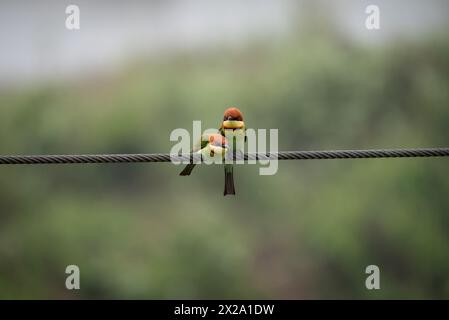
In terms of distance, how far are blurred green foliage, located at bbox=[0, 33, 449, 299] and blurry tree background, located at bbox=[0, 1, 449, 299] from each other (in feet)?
0.13

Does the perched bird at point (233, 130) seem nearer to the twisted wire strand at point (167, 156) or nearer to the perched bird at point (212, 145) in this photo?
the perched bird at point (212, 145)

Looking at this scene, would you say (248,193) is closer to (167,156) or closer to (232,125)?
(232,125)

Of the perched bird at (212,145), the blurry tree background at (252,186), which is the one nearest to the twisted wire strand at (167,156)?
the perched bird at (212,145)

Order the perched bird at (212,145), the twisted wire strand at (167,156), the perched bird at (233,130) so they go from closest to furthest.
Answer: the twisted wire strand at (167,156), the perched bird at (212,145), the perched bird at (233,130)

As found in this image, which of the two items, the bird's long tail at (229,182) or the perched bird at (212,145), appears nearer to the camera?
the perched bird at (212,145)

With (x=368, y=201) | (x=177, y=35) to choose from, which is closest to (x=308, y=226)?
(x=368, y=201)

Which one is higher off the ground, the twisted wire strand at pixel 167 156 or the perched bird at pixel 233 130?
the perched bird at pixel 233 130

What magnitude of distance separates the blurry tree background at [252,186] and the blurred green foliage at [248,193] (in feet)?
0.13

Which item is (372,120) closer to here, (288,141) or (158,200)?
(288,141)

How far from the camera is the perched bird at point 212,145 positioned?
12.7ft

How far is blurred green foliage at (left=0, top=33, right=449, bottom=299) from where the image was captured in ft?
52.5

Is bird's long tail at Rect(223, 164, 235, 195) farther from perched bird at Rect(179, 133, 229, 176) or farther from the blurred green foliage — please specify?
the blurred green foliage

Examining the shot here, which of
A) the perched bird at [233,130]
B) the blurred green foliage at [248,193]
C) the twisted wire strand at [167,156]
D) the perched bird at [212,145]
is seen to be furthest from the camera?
the blurred green foliage at [248,193]

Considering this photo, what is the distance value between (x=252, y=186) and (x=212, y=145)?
43.0ft
